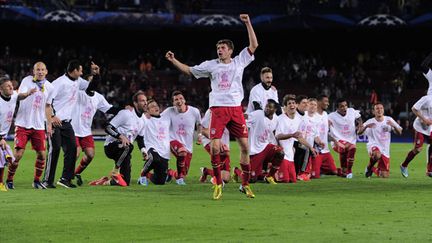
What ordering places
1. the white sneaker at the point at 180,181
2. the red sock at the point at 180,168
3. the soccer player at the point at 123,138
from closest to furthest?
1. the soccer player at the point at 123,138
2. the white sneaker at the point at 180,181
3. the red sock at the point at 180,168

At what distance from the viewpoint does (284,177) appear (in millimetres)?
19672

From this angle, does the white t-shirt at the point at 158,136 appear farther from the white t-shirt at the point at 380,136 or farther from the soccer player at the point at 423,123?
the white t-shirt at the point at 380,136

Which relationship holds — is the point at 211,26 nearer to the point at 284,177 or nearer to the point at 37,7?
the point at 37,7

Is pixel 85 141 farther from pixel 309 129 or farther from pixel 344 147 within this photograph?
pixel 344 147

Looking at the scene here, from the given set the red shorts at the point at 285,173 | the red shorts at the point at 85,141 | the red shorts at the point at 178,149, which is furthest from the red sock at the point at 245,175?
the red shorts at the point at 85,141

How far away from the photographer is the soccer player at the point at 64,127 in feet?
58.0

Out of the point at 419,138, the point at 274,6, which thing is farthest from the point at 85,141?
the point at 274,6

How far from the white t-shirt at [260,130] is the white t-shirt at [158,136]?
1.65 m

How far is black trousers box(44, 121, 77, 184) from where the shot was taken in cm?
1769

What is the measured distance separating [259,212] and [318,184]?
610 cm

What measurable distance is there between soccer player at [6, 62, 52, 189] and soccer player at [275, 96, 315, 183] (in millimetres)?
4734

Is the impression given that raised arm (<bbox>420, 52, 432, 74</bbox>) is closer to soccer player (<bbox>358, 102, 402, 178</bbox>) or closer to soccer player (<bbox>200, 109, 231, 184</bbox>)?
soccer player (<bbox>358, 102, 402, 178</bbox>)

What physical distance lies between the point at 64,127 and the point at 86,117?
1.55m

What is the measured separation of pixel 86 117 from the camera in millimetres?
19375
